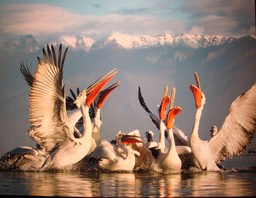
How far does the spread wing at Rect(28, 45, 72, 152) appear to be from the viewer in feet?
34.0

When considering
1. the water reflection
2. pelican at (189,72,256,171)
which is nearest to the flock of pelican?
pelican at (189,72,256,171)

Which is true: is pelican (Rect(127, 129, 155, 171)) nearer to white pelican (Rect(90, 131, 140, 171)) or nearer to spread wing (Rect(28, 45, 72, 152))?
white pelican (Rect(90, 131, 140, 171))

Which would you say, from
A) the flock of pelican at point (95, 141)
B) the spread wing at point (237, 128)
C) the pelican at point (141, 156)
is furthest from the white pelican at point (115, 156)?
the spread wing at point (237, 128)

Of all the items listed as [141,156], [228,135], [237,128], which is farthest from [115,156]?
[237,128]

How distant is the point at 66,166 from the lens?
10789 mm

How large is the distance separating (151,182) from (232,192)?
162cm

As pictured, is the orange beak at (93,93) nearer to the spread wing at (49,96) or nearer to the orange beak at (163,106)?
the spread wing at (49,96)

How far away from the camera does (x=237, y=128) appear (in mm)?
11469

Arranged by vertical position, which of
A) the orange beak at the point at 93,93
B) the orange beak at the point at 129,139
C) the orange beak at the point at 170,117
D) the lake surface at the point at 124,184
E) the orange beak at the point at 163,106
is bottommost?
the lake surface at the point at 124,184

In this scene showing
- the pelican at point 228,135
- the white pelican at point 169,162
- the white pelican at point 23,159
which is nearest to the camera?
the white pelican at point 169,162

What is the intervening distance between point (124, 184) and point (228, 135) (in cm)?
334

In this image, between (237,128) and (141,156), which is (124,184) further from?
(237,128)

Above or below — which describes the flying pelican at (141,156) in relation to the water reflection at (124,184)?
above

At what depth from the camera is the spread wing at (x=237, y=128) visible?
1124 centimetres
